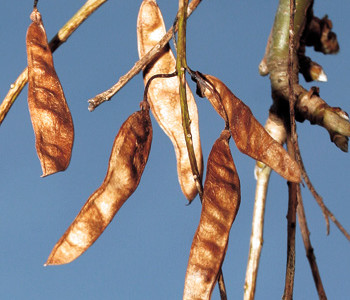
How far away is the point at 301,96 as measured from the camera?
2.09 metres

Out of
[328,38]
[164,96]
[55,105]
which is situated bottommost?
[55,105]

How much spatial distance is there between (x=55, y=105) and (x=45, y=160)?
0.17 meters

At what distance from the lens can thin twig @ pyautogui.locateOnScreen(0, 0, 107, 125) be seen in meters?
1.83

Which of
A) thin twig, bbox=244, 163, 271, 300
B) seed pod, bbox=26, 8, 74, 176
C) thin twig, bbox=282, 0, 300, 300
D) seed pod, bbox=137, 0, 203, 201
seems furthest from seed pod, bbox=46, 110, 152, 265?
thin twig, bbox=244, 163, 271, 300

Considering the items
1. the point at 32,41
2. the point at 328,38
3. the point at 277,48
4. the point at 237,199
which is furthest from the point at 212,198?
the point at 328,38

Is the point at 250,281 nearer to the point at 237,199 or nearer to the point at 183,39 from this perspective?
the point at 237,199

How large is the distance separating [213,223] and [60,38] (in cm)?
73

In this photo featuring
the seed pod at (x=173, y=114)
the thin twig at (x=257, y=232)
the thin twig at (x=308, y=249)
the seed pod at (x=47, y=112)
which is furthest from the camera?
the thin twig at (x=257, y=232)

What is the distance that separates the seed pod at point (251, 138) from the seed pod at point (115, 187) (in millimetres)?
178

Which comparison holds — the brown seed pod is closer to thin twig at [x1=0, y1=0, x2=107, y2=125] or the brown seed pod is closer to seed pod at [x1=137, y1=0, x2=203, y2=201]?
seed pod at [x1=137, y1=0, x2=203, y2=201]

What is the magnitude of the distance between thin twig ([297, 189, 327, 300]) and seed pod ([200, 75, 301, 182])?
152 mm

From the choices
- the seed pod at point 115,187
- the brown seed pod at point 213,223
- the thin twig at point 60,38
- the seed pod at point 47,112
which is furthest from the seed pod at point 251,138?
the thin twig at point 60,38

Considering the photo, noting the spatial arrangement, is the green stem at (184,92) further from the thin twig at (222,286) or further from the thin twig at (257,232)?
the thin twig at (257,232)

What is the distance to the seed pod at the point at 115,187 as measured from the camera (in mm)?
1529
